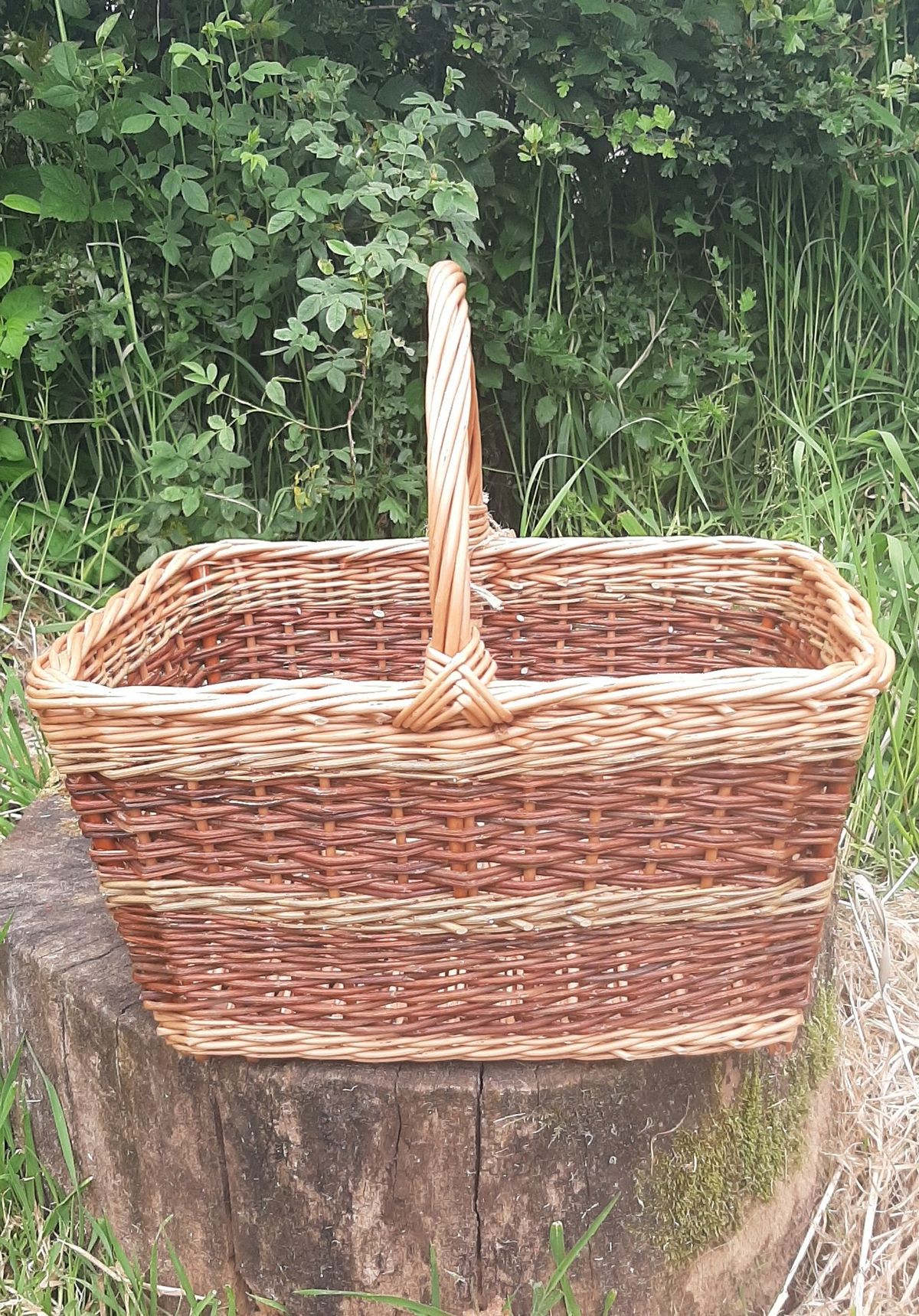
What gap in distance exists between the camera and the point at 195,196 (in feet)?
5.31

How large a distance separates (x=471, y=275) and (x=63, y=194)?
2.22 ft

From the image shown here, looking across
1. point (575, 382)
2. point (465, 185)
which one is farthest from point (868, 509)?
point (465, 185)

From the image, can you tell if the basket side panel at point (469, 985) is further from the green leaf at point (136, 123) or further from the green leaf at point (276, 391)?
the green leaf at point (136, 123)

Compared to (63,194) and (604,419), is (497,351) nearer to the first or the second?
(604,419)

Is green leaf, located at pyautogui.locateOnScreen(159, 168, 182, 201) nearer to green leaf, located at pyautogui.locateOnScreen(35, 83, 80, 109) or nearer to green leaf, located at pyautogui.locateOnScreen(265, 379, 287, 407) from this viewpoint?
green leaf, located at pyautogui.locateOnScreen(35, 83, 80, 109)

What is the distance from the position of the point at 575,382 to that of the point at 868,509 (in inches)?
22.1

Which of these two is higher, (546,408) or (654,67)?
(654,67)

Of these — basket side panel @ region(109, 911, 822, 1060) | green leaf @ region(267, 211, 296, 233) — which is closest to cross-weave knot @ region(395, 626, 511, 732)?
basket side panel @ region(109, 911, 822, 1060)

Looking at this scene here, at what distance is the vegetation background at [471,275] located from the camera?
1.61 metres

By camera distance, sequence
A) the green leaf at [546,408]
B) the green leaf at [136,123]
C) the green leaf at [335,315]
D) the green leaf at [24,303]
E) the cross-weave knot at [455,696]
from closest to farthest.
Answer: the cross-weave knot at [455,696] → the green leaf at [335,315] → the green leaf at [136,123] → the green leaf at [24,303] → the green leaf at [546,408]

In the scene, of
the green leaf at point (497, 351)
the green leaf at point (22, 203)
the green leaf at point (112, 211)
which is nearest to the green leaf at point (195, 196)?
the green leaf at point (112, 211)

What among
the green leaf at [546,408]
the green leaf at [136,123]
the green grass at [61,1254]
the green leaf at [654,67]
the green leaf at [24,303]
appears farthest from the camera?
the green leaf at [546,408]

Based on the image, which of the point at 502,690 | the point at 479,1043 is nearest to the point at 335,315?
the point at 502,690

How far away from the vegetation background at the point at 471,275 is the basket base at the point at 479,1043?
69cm
